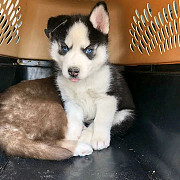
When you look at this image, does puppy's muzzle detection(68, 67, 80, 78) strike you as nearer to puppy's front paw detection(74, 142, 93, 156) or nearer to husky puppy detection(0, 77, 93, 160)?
husky puppy detection(0, 77, 93, 160)

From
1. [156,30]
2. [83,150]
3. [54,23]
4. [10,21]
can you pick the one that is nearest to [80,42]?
[54,23]

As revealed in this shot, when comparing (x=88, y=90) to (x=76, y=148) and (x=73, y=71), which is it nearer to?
(x=73, y=71)

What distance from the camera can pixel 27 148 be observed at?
162 cm

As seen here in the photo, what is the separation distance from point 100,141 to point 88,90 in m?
0.51

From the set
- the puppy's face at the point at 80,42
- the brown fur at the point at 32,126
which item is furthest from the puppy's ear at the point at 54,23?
the brown fur at the point at 32,126

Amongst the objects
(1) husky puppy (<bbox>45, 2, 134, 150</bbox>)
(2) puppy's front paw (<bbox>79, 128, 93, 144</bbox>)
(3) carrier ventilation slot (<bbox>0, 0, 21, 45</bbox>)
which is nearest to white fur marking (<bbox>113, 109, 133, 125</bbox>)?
(1) husky puppy (<bbox>45, 2, 134, 150</bbox>)

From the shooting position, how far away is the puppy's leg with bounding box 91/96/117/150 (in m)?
1.90

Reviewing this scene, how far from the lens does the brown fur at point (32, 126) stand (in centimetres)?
162

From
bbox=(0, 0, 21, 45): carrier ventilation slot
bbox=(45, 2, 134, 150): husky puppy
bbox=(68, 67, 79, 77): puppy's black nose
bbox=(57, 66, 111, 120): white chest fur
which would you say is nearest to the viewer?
bbox=(68, 67, 79, 77): puppy's black nose

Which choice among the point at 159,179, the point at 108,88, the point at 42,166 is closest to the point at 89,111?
the point at 108,88

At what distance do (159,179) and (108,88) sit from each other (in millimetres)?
975

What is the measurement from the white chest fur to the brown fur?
24 cm

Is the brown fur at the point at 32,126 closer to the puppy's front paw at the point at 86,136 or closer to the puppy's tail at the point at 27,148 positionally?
the puppy's tail at the point at 27,148

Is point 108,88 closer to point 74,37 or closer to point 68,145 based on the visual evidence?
point 74,37
